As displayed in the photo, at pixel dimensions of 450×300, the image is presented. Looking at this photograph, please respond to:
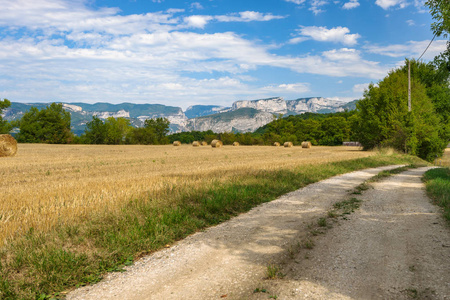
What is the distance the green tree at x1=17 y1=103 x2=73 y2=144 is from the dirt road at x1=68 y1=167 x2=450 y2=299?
96.2m

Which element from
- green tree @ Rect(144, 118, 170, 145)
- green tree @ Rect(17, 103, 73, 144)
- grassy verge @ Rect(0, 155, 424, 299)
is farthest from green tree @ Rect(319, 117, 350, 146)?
grassy verge @ Rect(0, 155, 424, 299)

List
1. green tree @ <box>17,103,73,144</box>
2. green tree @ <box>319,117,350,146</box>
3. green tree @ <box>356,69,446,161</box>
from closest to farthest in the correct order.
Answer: green tree @ <box>356,69,446,161</box>, green tree @ <box>17,103,73,144</box>, green tree @ <box>319,117,350,146</box>

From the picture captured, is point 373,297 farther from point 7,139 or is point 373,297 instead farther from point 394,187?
point 7,139

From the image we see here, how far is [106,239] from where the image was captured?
6305 mm

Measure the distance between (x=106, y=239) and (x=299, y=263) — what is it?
3.95 meters

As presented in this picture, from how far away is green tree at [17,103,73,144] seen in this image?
290 ft

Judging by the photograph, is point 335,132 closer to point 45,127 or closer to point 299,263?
point 45,127

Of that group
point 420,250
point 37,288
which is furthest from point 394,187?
point 37,288

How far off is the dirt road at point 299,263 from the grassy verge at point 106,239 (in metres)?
0.41

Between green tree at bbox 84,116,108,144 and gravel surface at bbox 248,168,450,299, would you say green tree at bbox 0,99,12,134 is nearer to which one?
green tree at bbox 84,116,108,144

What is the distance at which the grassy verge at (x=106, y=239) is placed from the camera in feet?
16.1

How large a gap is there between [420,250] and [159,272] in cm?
504

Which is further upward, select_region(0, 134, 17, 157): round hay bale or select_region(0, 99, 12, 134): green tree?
select_region(0, 99, 12, 134): green tree

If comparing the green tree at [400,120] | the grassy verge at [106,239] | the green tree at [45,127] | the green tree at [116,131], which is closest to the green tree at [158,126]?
the green tree at [116,131]
